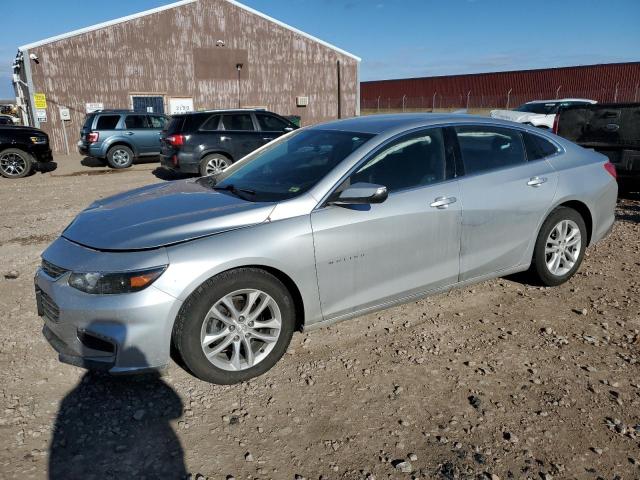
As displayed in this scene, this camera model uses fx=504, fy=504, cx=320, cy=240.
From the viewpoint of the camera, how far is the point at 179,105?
883 inches

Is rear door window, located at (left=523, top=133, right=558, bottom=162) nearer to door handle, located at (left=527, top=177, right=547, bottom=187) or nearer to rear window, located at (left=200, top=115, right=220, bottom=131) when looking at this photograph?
door handle, located at (left=527, top=177, right=547, bottom=187)

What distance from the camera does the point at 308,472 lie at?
8.04 ft

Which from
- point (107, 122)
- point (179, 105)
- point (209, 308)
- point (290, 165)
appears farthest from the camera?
point (179, 105)

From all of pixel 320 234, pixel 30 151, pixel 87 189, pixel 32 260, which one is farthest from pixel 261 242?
pixel 30 151

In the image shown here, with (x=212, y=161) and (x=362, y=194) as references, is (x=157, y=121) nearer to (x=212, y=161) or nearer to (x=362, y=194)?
(x=212, y=161)

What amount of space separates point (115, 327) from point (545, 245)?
3510mm

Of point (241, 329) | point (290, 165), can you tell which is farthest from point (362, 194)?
point (241, 329)

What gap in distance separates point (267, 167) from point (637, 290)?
11.5 ft

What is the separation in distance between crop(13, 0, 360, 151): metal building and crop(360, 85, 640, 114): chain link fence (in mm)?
22726

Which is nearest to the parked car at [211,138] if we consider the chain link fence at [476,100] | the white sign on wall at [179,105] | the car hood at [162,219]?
the car hood at [162,219]

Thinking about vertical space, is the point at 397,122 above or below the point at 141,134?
above

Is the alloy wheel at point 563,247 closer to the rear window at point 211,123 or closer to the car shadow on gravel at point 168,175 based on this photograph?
the rear window at point 211,123

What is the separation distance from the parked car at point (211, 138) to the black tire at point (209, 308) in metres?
7.77

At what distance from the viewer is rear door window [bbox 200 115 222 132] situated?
36.7 ft
